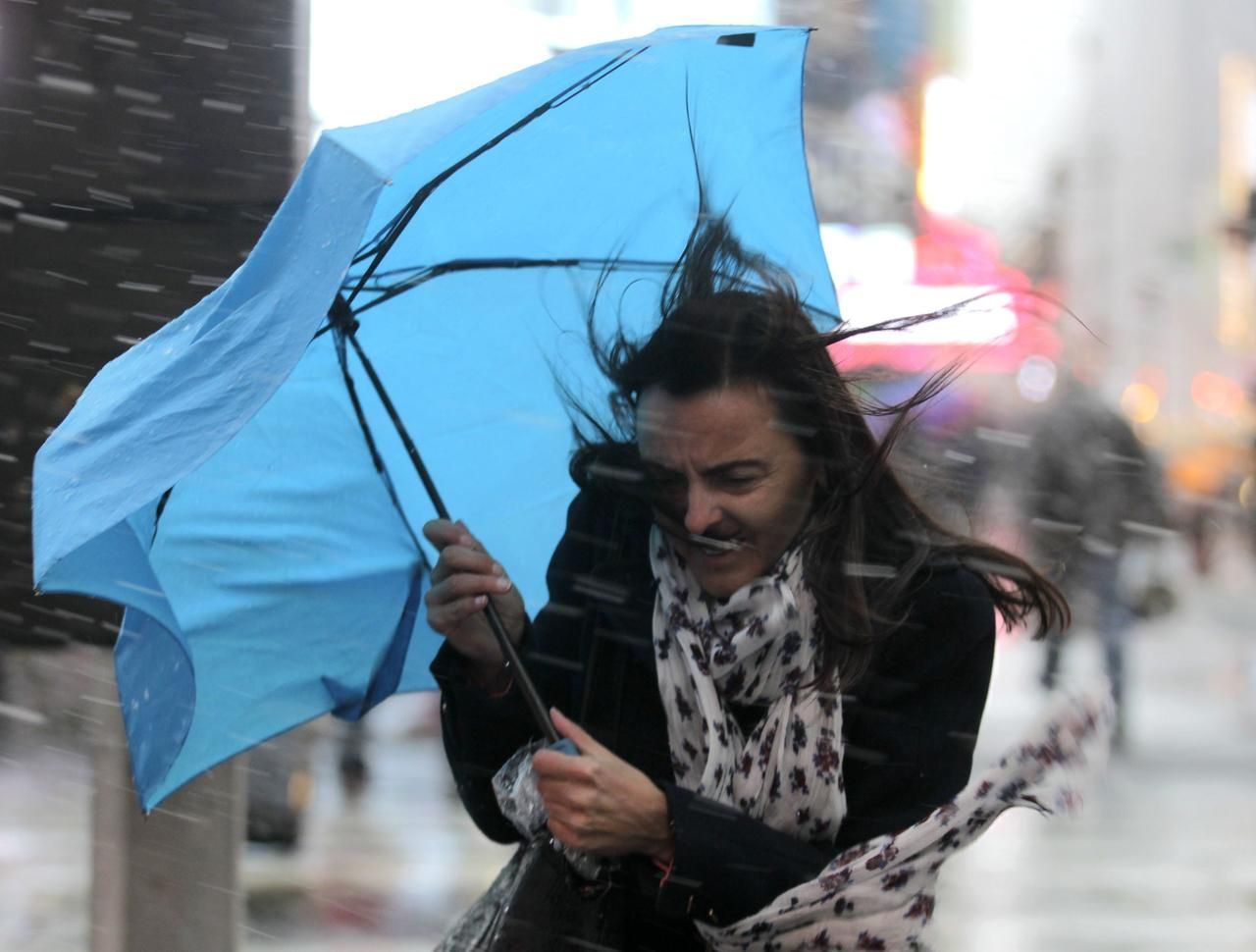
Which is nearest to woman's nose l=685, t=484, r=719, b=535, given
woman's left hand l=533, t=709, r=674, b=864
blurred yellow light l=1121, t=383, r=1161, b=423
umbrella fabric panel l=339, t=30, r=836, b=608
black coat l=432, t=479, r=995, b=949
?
black coat l=432, t=479, r=995, b=949

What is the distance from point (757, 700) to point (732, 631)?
107 millimetres

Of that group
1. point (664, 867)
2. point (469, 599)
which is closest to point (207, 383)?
point (469, 599)

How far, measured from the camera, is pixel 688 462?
2322mm

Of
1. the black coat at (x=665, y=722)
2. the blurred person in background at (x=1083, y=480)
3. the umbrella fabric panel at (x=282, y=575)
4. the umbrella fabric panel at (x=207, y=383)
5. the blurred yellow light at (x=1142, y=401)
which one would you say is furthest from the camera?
the blurred yellow light at (x=1142, y=401)

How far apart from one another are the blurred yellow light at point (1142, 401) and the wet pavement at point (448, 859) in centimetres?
2873

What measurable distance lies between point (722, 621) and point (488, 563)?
348 mm

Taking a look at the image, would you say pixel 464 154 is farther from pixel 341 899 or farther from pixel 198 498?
pixel 341 899

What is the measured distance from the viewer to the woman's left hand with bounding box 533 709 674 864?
2.01 meters

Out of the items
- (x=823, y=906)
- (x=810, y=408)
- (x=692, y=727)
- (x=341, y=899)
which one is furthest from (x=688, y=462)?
(x=341, y=899)

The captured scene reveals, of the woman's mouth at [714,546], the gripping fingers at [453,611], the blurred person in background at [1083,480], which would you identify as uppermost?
the woman's mouth at [714,546]

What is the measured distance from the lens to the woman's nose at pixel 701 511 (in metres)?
2.29

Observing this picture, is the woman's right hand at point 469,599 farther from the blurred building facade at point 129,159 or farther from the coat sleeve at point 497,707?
the blurred building facade at point 129,159

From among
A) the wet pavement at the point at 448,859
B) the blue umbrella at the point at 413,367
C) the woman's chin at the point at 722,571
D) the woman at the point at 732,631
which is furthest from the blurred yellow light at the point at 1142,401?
the woman's chin at the point at 722,571

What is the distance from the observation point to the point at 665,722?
2.27 m
